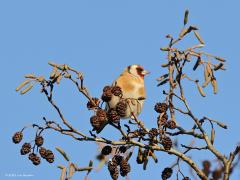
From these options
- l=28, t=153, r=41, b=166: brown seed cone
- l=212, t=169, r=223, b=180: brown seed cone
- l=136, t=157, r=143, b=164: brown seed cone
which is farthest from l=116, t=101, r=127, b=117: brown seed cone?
l=212, t=169, r=223, b=180: brown seed cone

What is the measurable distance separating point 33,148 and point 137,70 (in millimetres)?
3800

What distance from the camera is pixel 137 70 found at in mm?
6438

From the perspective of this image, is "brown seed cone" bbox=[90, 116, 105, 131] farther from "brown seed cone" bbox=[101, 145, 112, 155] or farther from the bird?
the bird

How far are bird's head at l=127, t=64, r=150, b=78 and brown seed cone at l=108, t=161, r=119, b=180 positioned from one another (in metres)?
3.48

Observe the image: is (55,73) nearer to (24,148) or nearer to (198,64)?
(24,148)

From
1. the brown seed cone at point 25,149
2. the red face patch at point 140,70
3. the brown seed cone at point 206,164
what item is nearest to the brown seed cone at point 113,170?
the brown seed cone at point 25,149

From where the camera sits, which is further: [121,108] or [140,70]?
[140,70]

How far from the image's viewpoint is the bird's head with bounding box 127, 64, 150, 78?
6.22 metres

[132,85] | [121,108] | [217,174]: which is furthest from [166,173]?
[132,85]

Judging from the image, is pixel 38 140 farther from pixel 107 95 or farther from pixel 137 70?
pixel 137 70

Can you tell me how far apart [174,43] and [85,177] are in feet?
2.68

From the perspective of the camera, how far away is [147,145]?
8.57ft

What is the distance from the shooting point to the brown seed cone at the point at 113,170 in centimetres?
258

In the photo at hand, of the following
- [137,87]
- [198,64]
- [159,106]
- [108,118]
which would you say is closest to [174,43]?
[198,64]
